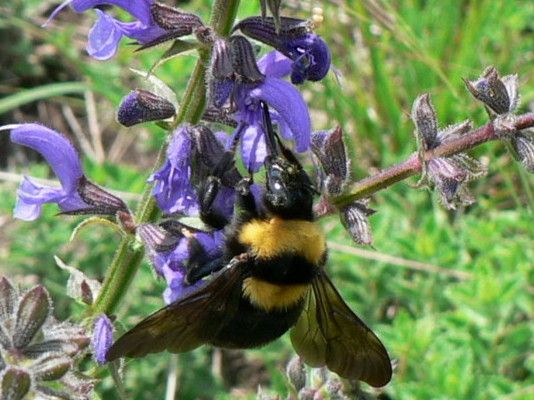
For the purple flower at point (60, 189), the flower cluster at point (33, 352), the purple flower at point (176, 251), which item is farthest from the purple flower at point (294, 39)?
the flower cluster at point (33, 352)

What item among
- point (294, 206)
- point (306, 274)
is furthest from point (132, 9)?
point (306, 274)

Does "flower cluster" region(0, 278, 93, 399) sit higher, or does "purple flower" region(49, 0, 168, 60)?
Answer: "purple flower" region(49, 0, 168, 60)

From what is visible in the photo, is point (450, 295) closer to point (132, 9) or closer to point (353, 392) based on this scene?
point (353, 392)

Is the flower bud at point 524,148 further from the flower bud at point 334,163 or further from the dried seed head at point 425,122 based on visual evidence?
the flower bud at point 334,163

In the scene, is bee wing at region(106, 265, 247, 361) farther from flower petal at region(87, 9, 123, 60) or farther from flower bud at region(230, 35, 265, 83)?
flower petal at region(87, 9, 123, 60)

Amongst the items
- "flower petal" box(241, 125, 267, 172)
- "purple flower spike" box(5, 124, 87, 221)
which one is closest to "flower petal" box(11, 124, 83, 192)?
"purple flower spike" box(5, 124, 87, 221)
